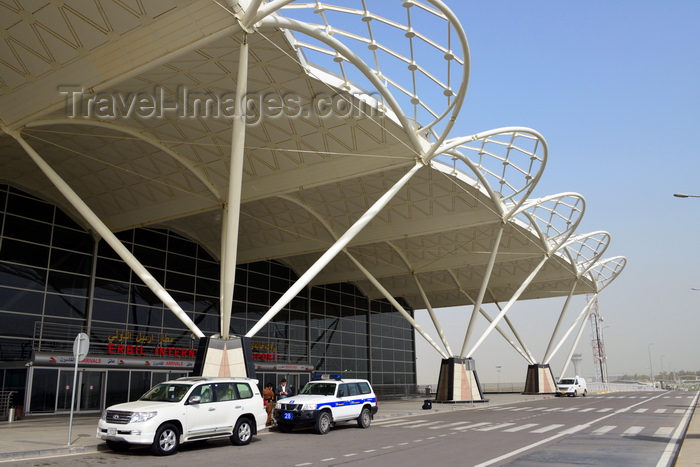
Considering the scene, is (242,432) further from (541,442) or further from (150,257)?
(150,257)

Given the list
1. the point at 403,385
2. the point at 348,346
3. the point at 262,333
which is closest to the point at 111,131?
the point at 262,333

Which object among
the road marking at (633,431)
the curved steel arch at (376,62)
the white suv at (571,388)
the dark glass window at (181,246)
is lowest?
the white suv at (571,388)

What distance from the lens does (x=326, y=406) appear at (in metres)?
18.8

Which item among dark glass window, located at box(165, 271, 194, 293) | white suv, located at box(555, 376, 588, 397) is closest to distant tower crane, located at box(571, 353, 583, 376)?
white suv, located at box(555, 376, 588, 397)

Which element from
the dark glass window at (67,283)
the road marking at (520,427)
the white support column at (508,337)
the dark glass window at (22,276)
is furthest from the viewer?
the white support column at (508,337)

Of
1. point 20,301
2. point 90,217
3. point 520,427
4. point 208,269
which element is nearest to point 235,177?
point 90,217

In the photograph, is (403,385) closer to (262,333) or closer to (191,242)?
(262,333)

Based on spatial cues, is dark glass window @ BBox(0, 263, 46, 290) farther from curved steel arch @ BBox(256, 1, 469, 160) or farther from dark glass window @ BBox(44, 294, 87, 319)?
curved steel arch @ BBox(256, 1, 469, 160)

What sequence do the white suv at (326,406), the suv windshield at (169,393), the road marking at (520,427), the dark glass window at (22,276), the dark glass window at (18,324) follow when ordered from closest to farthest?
the suv windshield at (169,393) < the white suv at (326,406) < the road marking at (520,427) < the dark glass window at (18,324) < the dark glass window at (22,276)

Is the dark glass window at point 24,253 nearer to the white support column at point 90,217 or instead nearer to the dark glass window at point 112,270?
the dark glass window at point 112,270

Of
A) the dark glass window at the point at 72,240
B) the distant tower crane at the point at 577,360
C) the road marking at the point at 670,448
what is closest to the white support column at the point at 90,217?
the dark glass window at the point at 72,240

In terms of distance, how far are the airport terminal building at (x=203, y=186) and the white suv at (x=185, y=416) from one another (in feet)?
21.0

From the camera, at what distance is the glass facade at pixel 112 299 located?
28.4 metres

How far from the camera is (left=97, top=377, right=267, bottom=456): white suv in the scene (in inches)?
517
